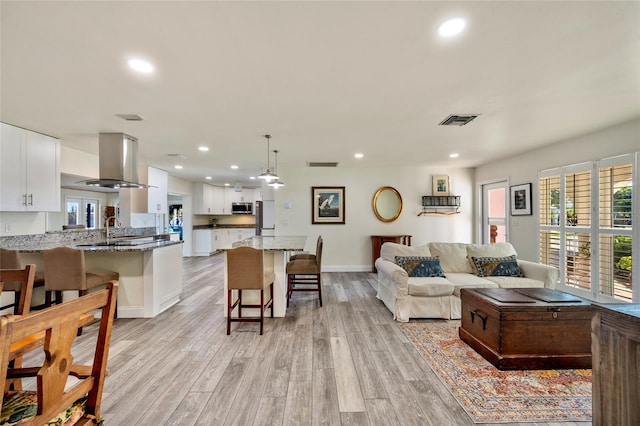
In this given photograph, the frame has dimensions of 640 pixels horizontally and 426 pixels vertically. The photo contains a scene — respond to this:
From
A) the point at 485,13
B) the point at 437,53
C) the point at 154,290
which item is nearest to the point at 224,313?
the point at 154,290

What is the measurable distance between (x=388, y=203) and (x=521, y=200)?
8.23 feet

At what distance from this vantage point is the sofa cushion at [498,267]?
359 centimetres

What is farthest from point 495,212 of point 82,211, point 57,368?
point 82,211

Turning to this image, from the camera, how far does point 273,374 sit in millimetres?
2240

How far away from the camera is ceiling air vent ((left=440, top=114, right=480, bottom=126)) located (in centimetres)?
316

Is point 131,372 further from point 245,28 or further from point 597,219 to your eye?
point 597,219

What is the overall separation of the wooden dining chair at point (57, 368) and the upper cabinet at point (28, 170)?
11.5ft

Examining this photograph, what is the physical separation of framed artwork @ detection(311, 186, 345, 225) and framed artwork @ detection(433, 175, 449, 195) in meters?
2.16

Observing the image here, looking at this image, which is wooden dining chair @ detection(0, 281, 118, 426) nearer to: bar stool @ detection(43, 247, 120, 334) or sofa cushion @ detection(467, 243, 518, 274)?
bar stool @ detection(43, 247, 120, 334)

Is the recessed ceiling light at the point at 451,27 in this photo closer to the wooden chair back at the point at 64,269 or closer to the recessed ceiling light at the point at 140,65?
the recessed ceiling light at the point at 140,65

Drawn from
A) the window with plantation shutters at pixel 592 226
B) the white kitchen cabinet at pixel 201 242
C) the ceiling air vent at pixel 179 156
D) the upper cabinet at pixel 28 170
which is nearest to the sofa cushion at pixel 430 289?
the window with plantation shutters at pixel 592 226

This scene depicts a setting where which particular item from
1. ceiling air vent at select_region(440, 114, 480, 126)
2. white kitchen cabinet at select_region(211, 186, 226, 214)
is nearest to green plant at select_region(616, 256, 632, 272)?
ceiling air vent at select_region(440, 114, 480, 126)

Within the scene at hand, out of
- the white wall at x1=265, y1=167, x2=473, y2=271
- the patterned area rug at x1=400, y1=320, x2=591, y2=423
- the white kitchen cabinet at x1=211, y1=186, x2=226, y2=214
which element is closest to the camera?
the patterned area rug at x1=400, y1=320, x2=591, y2=423

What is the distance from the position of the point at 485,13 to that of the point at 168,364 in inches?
134
